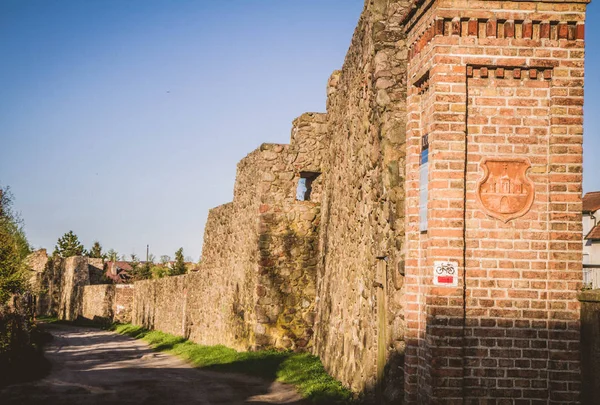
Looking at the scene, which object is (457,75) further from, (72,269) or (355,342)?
(72,269)

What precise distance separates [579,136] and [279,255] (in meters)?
9.12

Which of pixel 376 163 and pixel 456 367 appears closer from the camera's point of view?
pixel 456 367

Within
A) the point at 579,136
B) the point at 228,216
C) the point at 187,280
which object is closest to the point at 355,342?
the point at 579,136

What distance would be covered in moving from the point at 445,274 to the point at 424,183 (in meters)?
1.02

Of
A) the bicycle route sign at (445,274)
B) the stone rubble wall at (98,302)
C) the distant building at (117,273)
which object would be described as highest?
the bicycle route sign at (445,274)

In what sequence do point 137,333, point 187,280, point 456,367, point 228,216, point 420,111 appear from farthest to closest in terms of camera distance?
point 137,333
point 187,280
point 228,216
point 420,111
point 456,367

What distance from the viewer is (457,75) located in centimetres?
590

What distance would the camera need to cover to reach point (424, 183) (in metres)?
6.32

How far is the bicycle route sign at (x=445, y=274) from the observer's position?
5.68 metres

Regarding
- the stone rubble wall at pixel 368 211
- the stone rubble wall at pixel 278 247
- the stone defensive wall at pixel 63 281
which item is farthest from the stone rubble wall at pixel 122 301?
the stone rubble wall at pixel 368 211

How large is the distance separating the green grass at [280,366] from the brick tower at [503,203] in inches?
141

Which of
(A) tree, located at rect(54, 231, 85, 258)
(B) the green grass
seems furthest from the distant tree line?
(B) the green grass

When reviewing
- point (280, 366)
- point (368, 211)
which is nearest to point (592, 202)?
point (280, 366)

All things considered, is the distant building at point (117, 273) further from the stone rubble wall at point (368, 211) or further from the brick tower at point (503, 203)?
the brick tower at point (503, 203)
